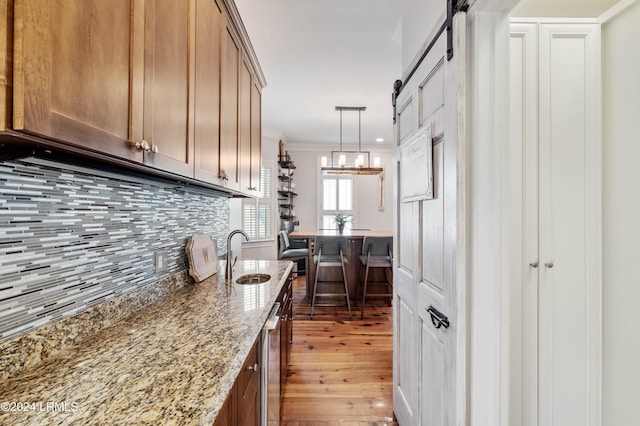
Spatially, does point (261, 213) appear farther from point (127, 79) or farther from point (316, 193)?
point (127, 79)

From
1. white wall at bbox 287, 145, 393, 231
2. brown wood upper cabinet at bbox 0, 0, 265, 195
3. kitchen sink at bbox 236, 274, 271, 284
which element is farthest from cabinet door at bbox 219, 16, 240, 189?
white wall at bbox 287, 145, 393, 231

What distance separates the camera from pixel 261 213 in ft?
17.3

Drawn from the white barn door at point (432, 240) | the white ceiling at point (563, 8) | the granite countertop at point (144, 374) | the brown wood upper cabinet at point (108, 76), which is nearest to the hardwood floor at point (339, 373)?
the white barn door at point (432, 240)

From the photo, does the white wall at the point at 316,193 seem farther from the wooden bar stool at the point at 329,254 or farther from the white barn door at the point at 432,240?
the white barn door at the point at 432,240

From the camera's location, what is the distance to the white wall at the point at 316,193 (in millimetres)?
6605

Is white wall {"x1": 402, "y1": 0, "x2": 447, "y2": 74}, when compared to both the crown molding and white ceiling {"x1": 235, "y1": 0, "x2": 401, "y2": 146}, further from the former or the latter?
the crown molding

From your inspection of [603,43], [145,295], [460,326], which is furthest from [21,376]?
[603,43]

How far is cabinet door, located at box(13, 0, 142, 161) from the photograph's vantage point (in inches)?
19.1

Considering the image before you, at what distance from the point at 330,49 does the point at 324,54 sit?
0.10 meters

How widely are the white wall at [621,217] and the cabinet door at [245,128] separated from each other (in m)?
1.86

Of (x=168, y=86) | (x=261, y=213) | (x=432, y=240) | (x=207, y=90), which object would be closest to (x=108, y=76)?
(x=168, y=86)

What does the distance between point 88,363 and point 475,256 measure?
1225 millimetres

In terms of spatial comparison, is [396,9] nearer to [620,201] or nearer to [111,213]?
[620,201]

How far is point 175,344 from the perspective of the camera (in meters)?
0.89
